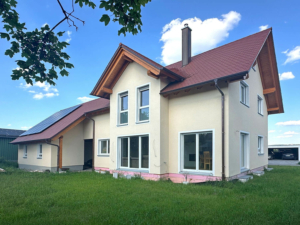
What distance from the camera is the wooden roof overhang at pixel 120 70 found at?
34.2 ft

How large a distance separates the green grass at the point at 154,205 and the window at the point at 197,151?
1.46 m

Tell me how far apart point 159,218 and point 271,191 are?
4224 mm

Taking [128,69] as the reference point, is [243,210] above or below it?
below

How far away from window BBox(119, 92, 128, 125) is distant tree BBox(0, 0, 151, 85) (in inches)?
278

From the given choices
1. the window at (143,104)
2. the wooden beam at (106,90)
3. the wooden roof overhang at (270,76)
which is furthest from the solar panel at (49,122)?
the wooden roof overhang at (270,76)

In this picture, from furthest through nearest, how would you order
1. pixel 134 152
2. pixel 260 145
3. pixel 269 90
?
1. pixel 269 90
2. pixel 260 145
3. pixel 134 152

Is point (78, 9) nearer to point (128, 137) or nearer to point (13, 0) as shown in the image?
point (13, 0)

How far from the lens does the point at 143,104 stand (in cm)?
1168

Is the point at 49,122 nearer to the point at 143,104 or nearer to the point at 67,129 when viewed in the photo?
the point at 67,129

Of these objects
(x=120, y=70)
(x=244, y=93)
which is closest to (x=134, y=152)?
(x=120, y=70)

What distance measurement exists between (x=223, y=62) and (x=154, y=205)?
7041 millimetres

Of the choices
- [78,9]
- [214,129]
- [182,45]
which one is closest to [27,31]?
[78,9]

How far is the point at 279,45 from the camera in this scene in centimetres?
1259

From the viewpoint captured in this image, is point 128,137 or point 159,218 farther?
point 128,137
